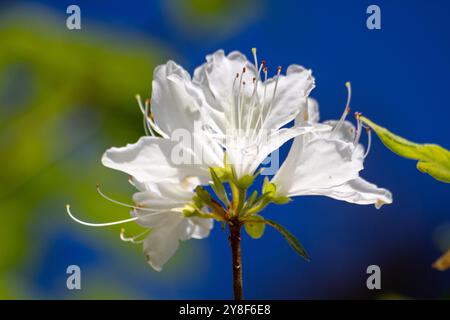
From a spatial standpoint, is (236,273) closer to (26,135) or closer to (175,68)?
(175,68)

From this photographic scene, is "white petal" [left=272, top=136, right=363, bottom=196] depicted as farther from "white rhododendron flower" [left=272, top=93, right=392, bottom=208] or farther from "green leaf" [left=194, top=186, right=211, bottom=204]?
"green leaf" [left=194, top=186, right=211, bottom=204]

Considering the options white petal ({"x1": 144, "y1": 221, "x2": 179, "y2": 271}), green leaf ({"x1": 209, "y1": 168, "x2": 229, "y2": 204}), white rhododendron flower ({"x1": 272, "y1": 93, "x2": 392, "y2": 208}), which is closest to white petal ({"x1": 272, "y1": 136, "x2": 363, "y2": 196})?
white rhododendron flower ({"x1": 272, "y1": 93, "x2": 392, "y2": 208})

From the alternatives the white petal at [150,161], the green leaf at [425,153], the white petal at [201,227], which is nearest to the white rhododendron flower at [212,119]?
the white petal at [150,161]

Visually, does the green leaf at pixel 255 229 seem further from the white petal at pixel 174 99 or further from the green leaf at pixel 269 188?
the white petal at pixel 174 99

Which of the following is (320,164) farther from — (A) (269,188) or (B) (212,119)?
(B) (212,119)

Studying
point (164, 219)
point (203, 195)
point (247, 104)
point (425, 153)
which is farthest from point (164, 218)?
point (425, 153)

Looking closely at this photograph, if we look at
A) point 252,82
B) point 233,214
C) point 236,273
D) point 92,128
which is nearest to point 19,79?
point 92,128
